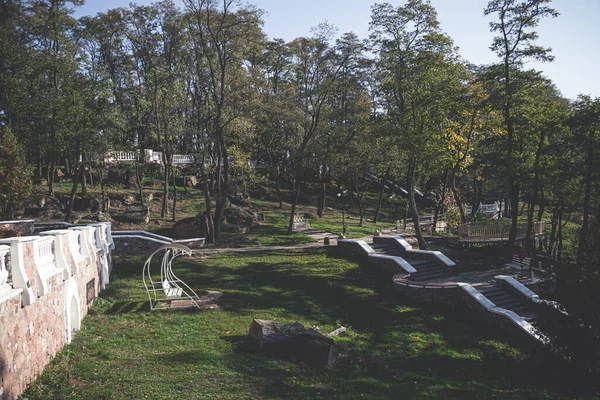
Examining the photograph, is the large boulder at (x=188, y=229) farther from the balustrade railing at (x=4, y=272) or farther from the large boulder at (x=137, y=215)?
the balustrade railing at (x=4, y=272)

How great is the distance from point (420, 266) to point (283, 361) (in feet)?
39.0

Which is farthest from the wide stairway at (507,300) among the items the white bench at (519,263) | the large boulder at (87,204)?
the large boulder at (87,204)

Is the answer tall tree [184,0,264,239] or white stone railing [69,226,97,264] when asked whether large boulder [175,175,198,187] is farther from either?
white stone railing [69,226,97,264]

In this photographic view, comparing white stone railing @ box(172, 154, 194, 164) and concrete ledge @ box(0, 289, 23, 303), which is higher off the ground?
white stone railing @ box(172, 154, 194, 164)

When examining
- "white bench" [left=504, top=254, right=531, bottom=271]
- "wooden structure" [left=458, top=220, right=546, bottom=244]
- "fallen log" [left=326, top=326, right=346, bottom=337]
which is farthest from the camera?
"wooden structure" [left=458, top=220, right=546, bottom=244]

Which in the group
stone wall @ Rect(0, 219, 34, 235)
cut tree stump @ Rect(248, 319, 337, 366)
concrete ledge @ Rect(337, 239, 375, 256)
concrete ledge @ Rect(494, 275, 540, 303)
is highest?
stone wall @ Rect(0, 219, 34, 235)

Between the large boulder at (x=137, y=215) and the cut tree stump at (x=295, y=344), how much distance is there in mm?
20032

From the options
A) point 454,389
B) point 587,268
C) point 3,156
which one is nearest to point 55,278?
point 454,389

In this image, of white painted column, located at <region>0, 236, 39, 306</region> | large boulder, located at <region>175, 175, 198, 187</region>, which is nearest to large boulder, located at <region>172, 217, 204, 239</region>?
large boulder, located at <region>175, 175, 198, 187</region>

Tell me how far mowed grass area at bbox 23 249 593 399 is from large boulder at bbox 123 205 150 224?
386 inches

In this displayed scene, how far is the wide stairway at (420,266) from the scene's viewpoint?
67.7 ft

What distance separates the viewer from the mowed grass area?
383 inches

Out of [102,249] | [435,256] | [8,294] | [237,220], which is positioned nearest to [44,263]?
[8,294]

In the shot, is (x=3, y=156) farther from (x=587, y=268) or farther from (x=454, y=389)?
(x=587, y=268)
